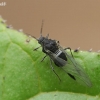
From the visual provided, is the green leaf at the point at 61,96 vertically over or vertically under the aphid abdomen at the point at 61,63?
under

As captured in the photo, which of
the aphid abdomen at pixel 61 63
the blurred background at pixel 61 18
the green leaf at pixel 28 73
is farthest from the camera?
the blurred background at pixel 61 18

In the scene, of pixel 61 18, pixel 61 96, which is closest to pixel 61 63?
pixel 61 96

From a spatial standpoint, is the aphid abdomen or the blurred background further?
the blurred background

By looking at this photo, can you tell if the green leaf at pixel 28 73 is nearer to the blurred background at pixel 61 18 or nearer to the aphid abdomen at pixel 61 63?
the aphid abdomen at pixel 61 63

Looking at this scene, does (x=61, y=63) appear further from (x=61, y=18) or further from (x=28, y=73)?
(x=61, y=18)

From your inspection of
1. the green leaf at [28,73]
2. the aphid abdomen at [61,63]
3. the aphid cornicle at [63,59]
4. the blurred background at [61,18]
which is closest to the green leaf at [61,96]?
the green leaf at [28,73]

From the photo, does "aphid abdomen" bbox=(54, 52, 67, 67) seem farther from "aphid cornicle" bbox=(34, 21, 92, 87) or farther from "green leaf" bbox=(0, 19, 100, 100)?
"green leaf" bbox=(0, 19, 100, 100)

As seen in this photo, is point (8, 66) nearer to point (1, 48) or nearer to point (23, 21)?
point (1, 48)

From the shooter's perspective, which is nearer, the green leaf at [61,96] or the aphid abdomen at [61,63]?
the green leaf at [61,96]

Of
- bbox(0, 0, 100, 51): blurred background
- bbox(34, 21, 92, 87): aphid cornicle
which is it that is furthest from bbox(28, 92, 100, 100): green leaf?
bbox(0, 0, 100, 51): blurred background
